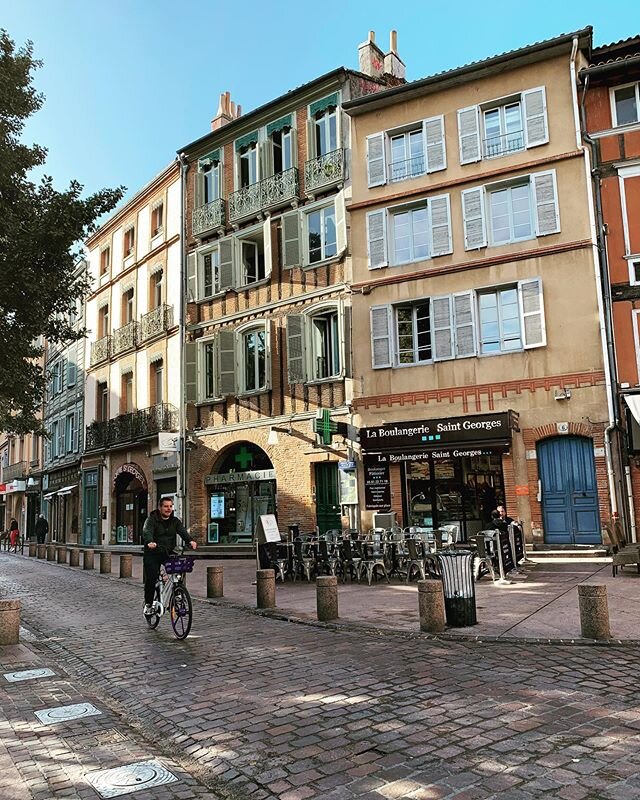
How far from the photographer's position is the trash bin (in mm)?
8172

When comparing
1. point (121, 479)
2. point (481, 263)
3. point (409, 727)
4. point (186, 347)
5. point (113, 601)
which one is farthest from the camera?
point (121, 479)

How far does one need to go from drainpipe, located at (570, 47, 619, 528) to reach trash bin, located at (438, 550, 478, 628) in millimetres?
8270

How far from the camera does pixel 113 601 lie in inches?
487

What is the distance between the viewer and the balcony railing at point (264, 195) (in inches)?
840

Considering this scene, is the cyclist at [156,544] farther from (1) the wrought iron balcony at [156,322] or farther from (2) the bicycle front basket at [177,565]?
(1) the wrought iron balcony at [156,322]

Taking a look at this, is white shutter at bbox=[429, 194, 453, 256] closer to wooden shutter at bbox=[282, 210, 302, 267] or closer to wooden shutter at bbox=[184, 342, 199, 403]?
wooden shutter at bbox=[282, 210, 302, 267]

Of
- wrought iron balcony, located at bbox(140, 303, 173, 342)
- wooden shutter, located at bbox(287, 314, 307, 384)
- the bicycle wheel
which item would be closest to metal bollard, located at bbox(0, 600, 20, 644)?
the bicycle wheel

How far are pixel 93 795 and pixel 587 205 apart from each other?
1607cm

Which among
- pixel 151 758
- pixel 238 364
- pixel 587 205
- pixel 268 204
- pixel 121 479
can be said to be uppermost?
pixel 268 204

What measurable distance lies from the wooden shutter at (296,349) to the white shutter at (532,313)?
21.1 feet

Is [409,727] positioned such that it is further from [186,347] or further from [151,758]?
[186,347]

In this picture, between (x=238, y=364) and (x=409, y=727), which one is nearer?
(x=409, y=727)

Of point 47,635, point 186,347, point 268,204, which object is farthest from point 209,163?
point 47,635

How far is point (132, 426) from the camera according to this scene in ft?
87.8
